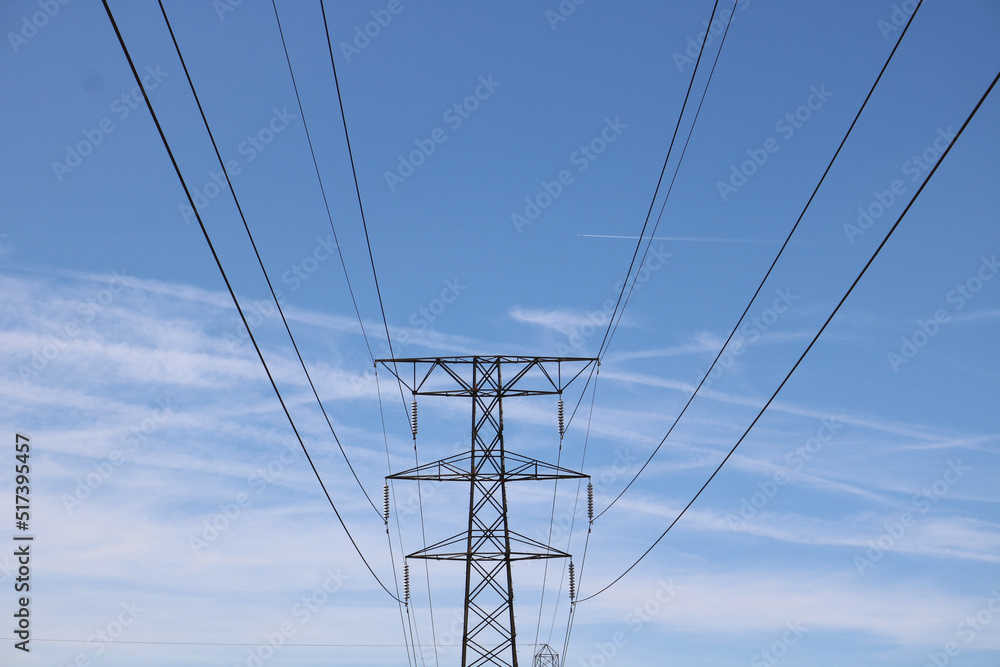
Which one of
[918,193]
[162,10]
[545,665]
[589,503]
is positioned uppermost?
[545,665]

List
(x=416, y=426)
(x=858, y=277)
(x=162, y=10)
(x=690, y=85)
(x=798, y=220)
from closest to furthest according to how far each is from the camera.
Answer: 1. (x=162, y=10)
2. (x=858, y=277)
3. (x=798, y=220)
4. (x=690, y=85)
5. (x=416, y=426)

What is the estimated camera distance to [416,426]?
3884 centimetres

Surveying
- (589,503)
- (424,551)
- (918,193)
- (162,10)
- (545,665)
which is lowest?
(918,193)

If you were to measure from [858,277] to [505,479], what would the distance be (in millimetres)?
20095

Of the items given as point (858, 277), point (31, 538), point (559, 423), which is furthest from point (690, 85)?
point (31, 538)

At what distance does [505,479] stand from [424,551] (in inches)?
141

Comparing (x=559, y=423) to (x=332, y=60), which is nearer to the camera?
(x=332, y=60)

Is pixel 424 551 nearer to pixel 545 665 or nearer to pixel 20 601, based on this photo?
pixel 20 601

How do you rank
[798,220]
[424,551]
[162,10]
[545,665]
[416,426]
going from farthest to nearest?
[545,665], [416,426], [424,551], [798,220], [162,10]

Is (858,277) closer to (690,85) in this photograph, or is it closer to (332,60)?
(690,85)

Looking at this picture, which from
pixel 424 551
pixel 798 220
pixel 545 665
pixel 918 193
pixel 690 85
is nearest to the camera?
pixel 918 193

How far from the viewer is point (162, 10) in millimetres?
13820

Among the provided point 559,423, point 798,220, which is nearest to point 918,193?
point 798,220

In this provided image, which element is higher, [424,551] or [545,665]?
[545,665]
